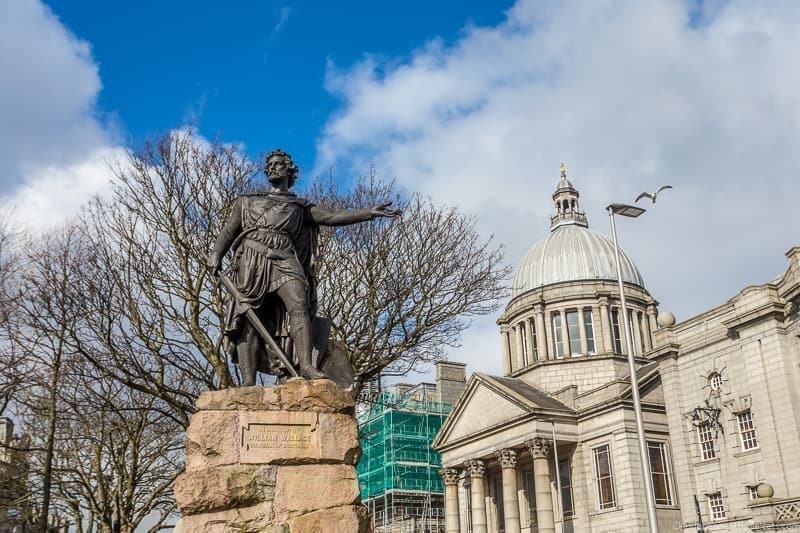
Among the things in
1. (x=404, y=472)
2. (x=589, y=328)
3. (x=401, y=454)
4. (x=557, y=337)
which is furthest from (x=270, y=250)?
(x=401, y=454)

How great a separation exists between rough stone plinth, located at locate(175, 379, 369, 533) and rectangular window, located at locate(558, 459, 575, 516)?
43979 mm

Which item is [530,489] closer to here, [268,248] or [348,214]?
[348,214]

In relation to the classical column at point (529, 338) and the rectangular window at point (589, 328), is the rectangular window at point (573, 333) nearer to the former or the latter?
the rectangular window at point (589, 328)

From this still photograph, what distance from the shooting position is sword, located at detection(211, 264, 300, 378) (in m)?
7.39

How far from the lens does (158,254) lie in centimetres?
1978

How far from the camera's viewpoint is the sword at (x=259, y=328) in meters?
7.39

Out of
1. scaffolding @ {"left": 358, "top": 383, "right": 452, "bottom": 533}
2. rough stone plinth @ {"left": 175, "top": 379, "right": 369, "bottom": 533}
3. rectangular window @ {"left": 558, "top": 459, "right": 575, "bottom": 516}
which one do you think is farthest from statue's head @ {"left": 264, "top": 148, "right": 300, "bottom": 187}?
scaffolding @ {"left": 358, "top": 383, "right": 452, "bottom": 533}

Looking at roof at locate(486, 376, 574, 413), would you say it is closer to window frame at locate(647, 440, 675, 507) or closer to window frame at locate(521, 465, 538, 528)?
window frame at locate(521, 465, 538, 528)

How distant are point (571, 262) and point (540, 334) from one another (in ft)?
22.8

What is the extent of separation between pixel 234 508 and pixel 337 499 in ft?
2.78

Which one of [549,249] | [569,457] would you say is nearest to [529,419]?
[569,457]

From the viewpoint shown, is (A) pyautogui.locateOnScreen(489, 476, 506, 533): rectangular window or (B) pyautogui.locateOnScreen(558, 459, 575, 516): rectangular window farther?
(A) pyautogui.locateOnScreen(489, 476, 506, 533): rectangular window

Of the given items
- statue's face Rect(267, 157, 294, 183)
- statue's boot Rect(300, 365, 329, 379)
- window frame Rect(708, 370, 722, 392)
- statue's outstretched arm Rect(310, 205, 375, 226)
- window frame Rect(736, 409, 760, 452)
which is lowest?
statue's boot Rect(300, 365, 329, 379)

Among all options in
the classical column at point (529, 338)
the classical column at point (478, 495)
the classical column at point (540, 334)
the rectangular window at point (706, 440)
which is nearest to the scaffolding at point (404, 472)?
the classical column at point (478, 495)
